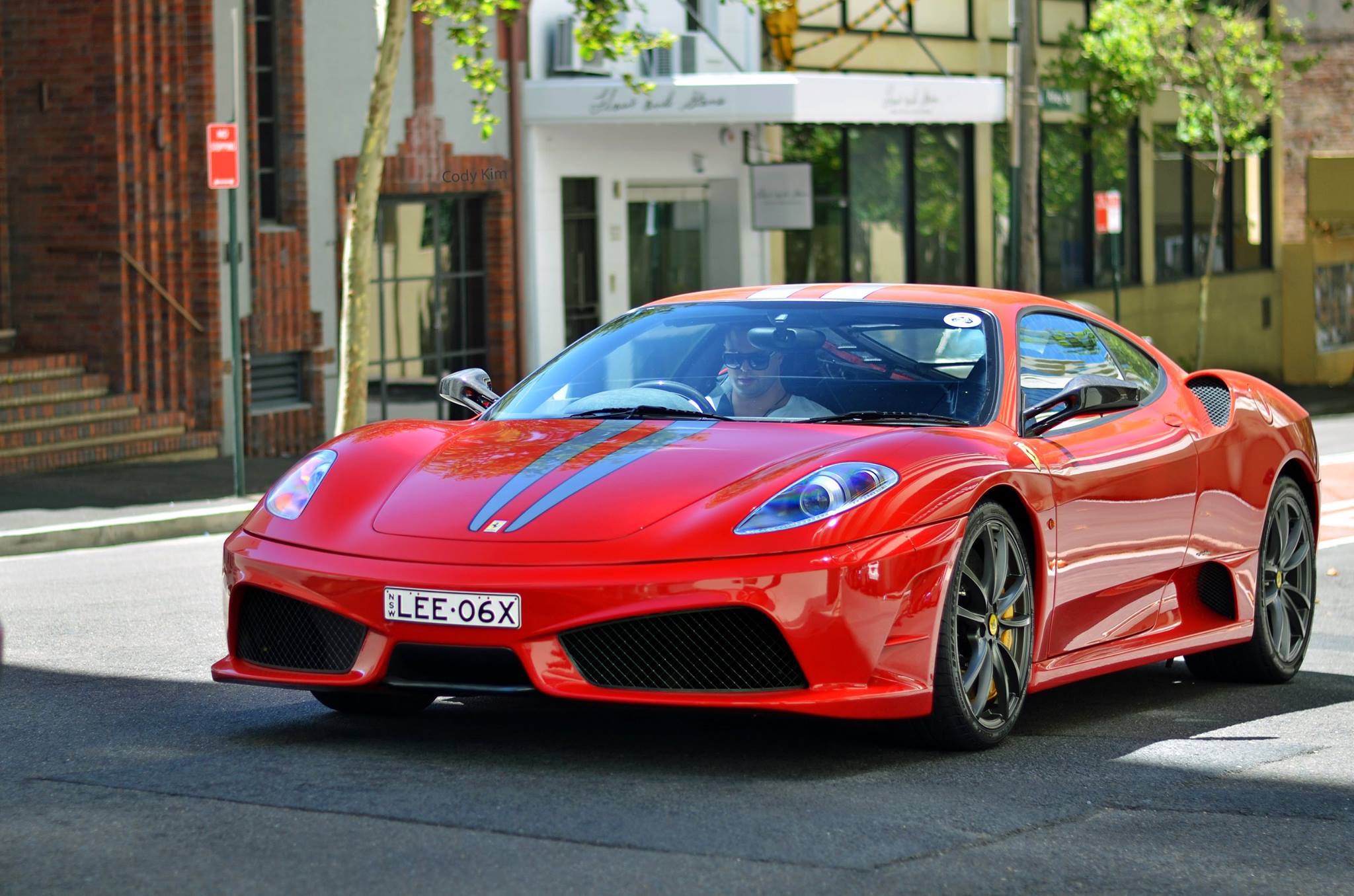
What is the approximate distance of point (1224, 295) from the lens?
42844mm

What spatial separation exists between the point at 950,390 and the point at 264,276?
1499 cm

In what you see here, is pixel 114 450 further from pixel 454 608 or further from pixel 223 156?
pixel 454 608

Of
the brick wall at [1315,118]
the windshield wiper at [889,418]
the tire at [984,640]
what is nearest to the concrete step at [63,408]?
the windshield wiper at [889,418]

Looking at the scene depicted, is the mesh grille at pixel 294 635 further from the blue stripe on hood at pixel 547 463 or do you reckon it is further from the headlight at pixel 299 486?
the blue stripe on hood at pixel 547 463

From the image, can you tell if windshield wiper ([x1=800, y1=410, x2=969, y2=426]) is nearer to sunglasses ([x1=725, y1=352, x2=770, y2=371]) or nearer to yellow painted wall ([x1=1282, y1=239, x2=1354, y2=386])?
sunglasses ([x1=725, y1=352, x2=770, y2=371])

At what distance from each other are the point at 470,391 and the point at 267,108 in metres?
14.7

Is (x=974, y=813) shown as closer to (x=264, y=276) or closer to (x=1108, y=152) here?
(x=264, y=276)

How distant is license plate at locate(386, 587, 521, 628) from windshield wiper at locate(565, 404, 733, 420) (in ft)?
3.93

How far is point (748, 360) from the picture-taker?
696 centimetres

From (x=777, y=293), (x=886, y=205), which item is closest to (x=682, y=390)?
(x=777, y=293)

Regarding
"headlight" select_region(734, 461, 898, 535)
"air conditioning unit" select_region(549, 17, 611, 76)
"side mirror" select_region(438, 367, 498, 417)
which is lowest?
"headlight" select_region(734, 461, 898, 535)

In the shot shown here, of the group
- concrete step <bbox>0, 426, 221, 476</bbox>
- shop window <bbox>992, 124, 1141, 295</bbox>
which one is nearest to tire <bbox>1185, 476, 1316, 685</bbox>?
concrete step <bbox>0, 426, 221, 476</bbox>

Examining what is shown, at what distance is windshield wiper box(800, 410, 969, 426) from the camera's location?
659 cm

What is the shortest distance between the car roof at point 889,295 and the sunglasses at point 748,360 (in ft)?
1.00
